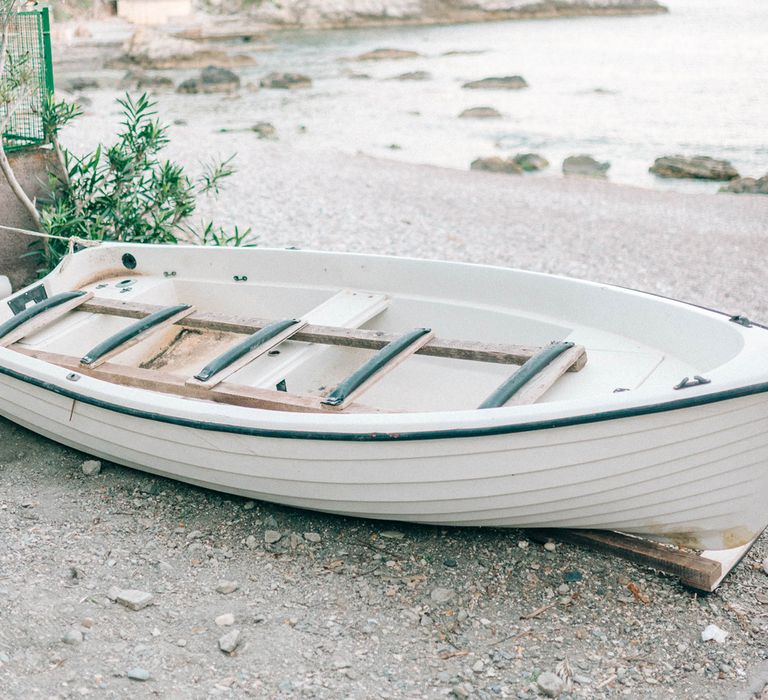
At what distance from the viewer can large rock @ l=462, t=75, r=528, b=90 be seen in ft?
101

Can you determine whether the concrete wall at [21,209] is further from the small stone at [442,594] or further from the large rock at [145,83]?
the large rock at [145,83]

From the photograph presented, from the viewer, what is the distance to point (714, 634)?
339 centimetres

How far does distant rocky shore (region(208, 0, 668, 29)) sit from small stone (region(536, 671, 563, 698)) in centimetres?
6029

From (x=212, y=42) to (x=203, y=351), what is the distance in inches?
1941

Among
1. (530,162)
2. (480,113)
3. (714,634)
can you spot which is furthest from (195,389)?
(480,113)

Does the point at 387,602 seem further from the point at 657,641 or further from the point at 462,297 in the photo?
the point at 462,297

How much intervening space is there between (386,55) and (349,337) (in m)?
39.9

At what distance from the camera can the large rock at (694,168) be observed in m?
15.9

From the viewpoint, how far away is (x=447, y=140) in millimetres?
19859

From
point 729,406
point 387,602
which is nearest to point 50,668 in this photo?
point 387,602

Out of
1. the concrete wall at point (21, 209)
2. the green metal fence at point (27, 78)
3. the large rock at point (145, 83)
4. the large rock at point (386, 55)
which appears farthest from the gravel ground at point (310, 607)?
the large rock at point (386, 55)

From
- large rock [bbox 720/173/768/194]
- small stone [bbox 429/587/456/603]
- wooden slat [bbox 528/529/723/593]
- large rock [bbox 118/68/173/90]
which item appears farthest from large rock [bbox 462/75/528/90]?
small stone [bbox 429/587/456/603]

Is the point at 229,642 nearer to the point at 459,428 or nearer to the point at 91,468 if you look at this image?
the point at 459,428

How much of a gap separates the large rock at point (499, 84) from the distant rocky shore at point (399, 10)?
104 feet
